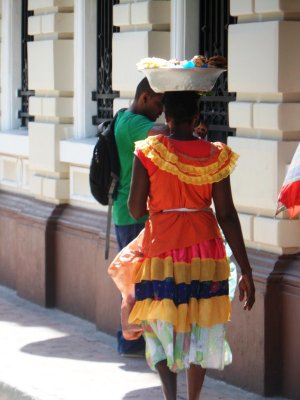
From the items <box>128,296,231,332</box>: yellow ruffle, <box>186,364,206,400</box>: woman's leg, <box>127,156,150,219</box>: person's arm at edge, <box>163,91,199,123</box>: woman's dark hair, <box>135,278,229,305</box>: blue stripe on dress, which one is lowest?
<box>186,364,206,400</box>: woman's leg

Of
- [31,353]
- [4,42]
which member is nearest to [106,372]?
[31,353]

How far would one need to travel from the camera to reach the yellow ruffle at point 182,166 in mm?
6480

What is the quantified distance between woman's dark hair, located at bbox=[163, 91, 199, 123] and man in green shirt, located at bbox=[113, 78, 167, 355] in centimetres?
118

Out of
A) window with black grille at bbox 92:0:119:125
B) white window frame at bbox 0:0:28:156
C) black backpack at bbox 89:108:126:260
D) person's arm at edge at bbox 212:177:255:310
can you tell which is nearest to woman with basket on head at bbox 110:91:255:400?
person's arm at edge at bbox 212:177:255:310

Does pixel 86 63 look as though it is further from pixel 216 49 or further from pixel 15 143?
pixel 216 49

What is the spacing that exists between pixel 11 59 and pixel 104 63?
2.05 metres

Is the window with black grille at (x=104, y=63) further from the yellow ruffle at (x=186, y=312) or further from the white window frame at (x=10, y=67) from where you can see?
the yellow ruffle at (x=186, y=312)

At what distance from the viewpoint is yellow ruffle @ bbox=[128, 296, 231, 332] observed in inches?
258

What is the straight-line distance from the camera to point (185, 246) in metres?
6.57

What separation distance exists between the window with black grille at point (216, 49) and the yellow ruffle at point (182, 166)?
1946 millimetres

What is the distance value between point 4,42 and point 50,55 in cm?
153

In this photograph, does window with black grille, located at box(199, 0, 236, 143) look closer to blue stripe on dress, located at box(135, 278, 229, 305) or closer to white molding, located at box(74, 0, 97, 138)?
white molding, located at box(74, 0, 97, 138)

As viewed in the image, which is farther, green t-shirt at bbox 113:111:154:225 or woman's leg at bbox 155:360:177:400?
green t-shirt at bbox 113:111:154:225

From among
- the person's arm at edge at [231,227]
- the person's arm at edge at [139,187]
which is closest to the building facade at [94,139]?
the person's arm at edge at [231,227]
